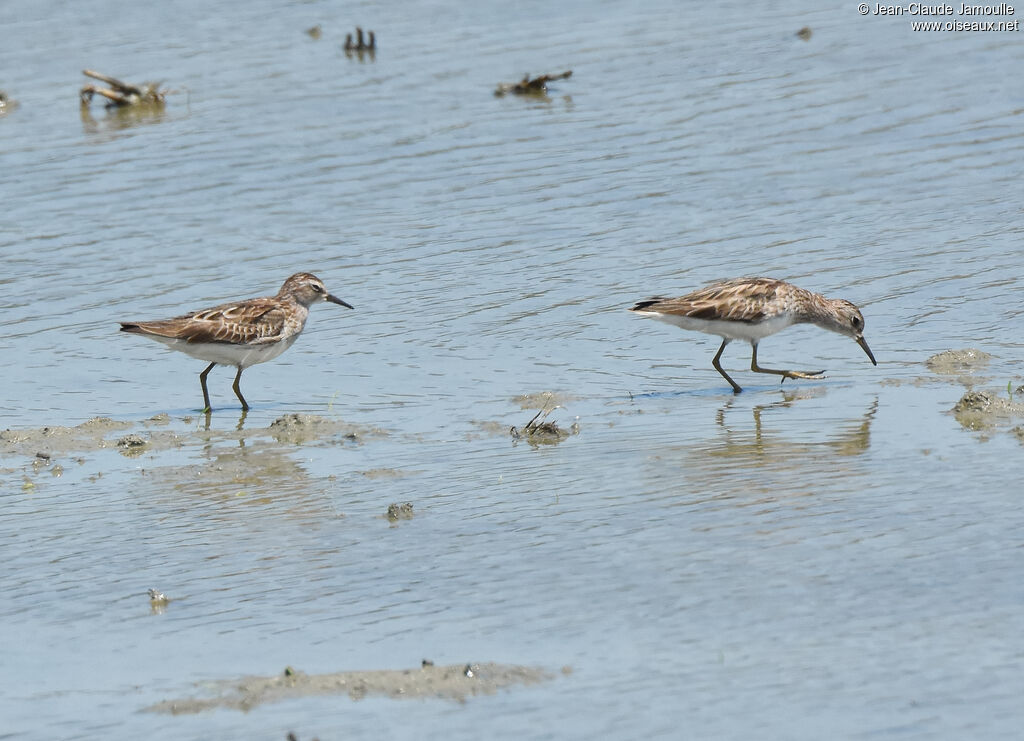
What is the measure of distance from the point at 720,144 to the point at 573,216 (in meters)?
3.56

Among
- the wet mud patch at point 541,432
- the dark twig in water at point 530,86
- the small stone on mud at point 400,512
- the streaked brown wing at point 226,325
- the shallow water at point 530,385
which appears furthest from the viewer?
the dark twig in water at point 530,86

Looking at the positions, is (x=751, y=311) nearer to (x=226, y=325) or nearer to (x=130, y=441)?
(x=226, y=325)

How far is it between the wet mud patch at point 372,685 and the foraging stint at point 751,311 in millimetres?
6902

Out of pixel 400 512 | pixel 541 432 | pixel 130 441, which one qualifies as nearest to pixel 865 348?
pixel 541 432

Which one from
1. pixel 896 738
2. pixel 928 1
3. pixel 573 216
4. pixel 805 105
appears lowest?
pixel 896 738

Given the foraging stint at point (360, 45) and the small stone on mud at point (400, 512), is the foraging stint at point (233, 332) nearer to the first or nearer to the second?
the small stone on mud at point (400, 512)

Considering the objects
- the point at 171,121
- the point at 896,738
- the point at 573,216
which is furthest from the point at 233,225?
the point at 896,738

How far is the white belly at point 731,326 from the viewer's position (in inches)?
562

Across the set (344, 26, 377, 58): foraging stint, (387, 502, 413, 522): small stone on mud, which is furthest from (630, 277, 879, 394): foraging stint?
(344, 26, 377, 58): foraging stint

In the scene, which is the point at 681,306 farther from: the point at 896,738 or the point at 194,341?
the point at 896,738

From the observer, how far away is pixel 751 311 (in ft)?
46.8

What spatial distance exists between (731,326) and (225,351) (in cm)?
437

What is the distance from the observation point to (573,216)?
779 inches

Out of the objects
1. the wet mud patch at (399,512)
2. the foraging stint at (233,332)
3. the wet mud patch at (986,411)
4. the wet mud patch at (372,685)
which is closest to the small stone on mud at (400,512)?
the wet mud patch at (399,512)
